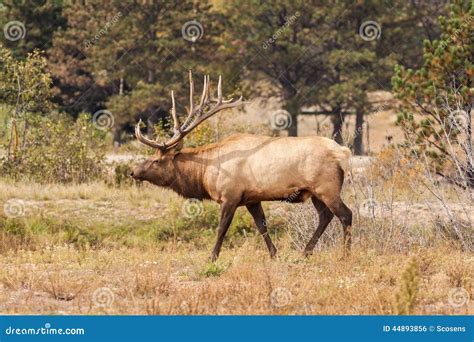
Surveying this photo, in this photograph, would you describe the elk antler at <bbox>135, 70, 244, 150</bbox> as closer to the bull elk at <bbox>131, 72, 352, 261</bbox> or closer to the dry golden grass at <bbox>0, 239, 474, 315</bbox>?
the bull elk at <bbox>131, 72, 352, 261</bbox>

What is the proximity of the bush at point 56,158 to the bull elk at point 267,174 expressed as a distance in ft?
21.3

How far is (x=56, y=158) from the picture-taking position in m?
18.8

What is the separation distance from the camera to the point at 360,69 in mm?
31328

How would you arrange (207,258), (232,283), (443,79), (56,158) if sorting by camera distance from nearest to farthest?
1. (232,283)
2. (207,258)
3. (443,79)
4. (56,158)

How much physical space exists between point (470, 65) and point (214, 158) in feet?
18.4

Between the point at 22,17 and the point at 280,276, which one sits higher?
the point at 22,17

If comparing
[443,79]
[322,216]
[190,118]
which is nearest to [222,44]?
[443,79]

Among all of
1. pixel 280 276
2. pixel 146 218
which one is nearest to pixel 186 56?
pixel 146 218

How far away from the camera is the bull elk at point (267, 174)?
1172cm

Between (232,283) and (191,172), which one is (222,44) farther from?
Result: (232,283)

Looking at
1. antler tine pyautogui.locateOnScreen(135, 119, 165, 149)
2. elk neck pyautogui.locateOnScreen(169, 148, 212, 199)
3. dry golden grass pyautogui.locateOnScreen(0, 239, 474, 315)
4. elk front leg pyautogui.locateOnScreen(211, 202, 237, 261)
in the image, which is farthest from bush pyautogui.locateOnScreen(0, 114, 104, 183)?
elk front leg pyautogui.locateOnScreen(211, 202, 237, 261)

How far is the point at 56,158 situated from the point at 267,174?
26.3 ft

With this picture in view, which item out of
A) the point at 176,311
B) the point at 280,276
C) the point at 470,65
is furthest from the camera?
the point at 470,65

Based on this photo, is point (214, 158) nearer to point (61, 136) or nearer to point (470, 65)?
point (470, 65)
